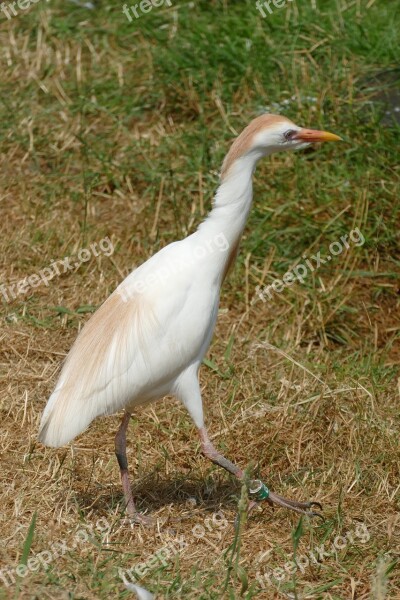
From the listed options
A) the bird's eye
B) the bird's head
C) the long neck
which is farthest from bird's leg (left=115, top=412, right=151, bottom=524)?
the bird's eye

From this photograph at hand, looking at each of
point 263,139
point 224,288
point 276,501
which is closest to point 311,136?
point 263,139

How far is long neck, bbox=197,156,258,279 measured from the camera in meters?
4.09

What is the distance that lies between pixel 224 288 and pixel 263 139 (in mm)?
2155

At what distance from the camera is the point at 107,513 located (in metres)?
4.23

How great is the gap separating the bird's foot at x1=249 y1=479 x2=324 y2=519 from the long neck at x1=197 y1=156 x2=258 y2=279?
32.8 inches

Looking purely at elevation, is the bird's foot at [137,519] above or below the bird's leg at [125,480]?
below

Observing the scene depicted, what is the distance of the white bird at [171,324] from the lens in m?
4.01

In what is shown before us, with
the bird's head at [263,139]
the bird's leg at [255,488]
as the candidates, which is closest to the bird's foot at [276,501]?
the bird's leg at [255,488]

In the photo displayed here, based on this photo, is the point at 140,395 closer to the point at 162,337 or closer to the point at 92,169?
the point at 162,337

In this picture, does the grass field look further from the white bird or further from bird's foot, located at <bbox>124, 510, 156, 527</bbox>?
the white bird

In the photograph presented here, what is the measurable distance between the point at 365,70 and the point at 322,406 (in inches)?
108

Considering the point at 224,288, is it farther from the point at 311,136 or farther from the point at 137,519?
the point at 137,519

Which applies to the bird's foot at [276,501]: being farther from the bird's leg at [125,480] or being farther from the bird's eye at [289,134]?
the bird's eye at [289,134]

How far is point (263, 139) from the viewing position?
13.3 feet
